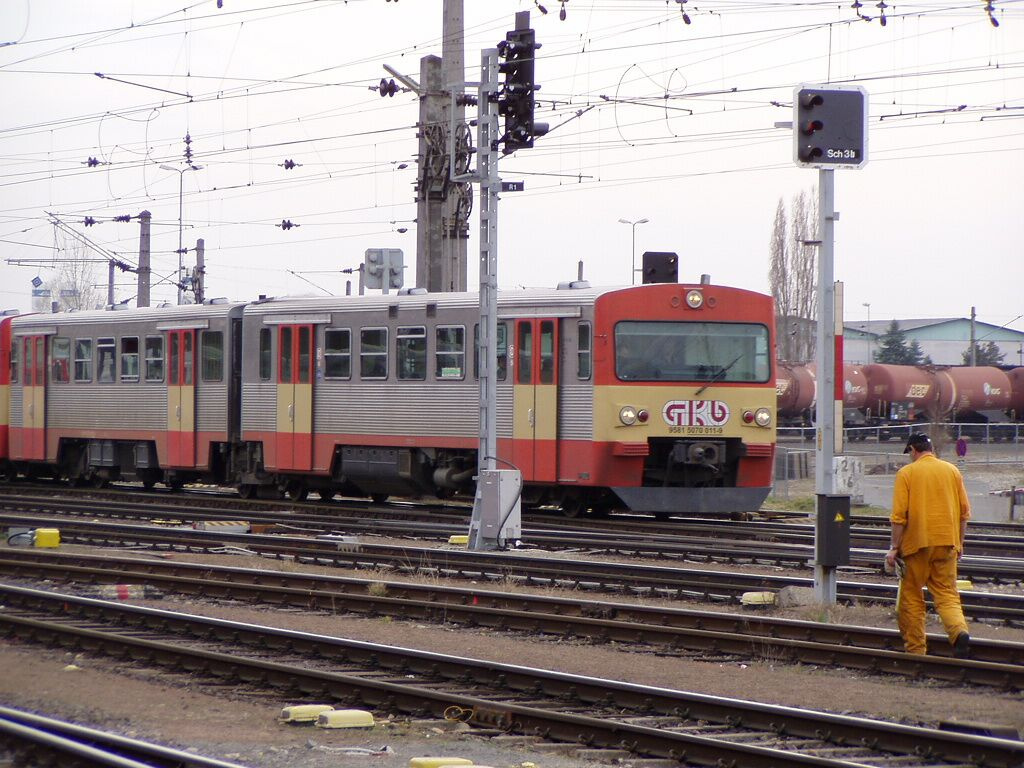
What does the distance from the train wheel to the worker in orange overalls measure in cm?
1646

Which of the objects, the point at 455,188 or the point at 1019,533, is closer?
the point at 1019,533

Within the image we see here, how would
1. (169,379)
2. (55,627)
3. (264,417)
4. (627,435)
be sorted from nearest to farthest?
(55,627) < (627,435) < (264,417) < (169,379)

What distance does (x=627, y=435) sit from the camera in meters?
20.1

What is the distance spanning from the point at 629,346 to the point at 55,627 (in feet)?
35.2

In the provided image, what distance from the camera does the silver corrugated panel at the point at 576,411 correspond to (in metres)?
20.1

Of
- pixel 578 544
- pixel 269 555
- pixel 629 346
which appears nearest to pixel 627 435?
pixel 629 346

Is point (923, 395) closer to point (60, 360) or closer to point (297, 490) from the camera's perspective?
point (297, 490)

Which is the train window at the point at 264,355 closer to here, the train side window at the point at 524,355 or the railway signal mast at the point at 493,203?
the train side window at the point at 524,355

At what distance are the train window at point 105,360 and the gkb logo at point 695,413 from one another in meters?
12.1

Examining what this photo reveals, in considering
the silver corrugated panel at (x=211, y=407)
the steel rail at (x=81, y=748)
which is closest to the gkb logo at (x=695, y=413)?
the silver corrugated panel at (x=211, y=407)

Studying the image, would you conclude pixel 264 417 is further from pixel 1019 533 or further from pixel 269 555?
pixel 1019 533

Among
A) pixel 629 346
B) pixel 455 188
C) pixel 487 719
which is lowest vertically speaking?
pixel 487 719

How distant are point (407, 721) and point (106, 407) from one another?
20.7m

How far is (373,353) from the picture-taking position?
2289 cm
